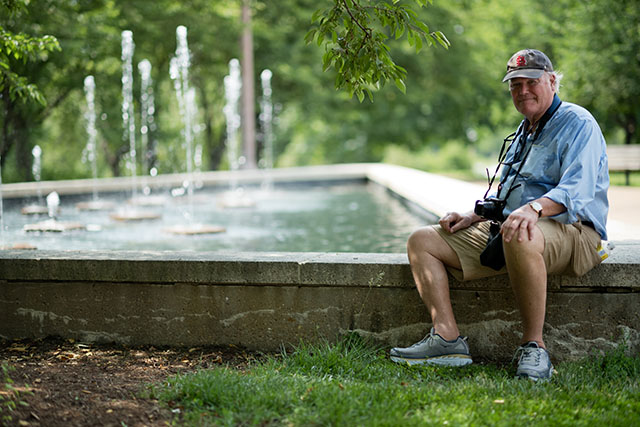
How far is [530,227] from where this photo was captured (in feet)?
10.3

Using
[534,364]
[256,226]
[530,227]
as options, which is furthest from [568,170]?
[256,226]

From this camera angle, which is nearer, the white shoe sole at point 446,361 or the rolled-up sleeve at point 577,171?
the rolled-up sleeve at point 577,171

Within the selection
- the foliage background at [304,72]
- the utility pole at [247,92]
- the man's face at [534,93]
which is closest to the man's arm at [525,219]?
the man's face at [534,93]

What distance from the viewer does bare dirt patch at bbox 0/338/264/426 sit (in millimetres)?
2725

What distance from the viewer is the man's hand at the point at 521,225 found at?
3.13 meters

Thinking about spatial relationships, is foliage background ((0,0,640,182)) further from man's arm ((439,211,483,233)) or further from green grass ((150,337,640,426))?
green grass ((150,337,640,426))

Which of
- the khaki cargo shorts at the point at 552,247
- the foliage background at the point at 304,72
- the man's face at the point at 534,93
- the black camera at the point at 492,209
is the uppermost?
the foliage background at the point at 304,72

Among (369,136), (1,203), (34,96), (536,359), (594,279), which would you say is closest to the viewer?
(536,359)

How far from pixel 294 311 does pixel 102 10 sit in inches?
531

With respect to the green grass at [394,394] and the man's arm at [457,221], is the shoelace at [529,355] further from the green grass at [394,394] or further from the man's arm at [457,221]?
the man's arm at [457,221]

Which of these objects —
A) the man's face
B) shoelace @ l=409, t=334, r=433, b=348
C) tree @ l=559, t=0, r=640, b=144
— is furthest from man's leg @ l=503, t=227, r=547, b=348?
tree @ l=559, t=0, r=640, b=144

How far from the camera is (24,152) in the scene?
15789 millimetres

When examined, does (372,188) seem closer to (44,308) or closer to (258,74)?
(258,74)

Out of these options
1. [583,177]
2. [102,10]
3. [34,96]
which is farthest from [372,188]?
[583,177]
